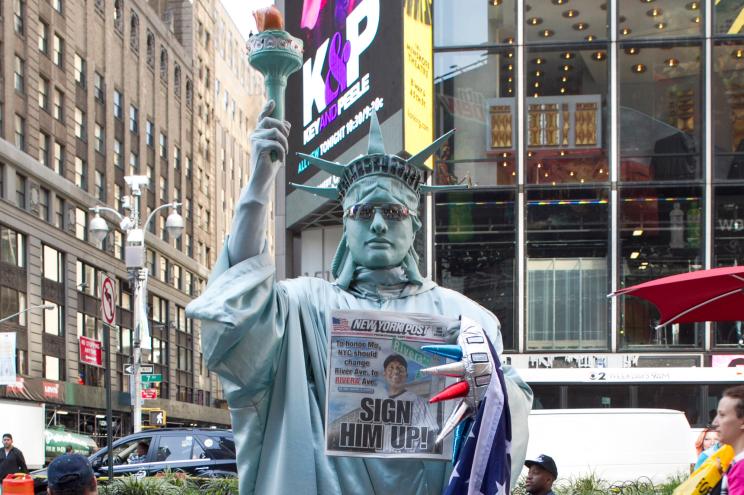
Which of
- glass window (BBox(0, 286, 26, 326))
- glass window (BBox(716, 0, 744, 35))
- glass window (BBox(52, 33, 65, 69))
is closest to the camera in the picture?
glass window (BBox(716, 0, 744, 35))

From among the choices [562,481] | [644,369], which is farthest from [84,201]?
[562,481]

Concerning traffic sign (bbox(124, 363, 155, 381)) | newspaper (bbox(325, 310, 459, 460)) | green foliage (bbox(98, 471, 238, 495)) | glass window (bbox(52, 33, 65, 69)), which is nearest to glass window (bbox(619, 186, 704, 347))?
traffic sign (bbox(124, 363, 155, 381))

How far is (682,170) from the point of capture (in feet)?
82.2

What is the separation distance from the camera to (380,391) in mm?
Result: 3250

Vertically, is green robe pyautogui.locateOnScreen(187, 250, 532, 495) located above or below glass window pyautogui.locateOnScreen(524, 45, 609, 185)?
below

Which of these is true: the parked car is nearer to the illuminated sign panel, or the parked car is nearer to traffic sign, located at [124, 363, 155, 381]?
traffic sign, located at [124, 363, 155, 381]

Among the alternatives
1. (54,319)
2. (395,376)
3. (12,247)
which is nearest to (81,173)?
(54,319)

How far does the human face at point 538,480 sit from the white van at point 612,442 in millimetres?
5758

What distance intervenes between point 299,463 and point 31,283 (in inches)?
1731

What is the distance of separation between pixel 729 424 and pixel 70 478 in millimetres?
2764

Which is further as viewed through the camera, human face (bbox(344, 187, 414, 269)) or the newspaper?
human face (bbox(344, 187, 414, 269))

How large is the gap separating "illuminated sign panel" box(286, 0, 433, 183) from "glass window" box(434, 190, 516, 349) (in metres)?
1.74

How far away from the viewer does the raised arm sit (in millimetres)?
3100

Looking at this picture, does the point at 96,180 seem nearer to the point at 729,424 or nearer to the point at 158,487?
the point at 158,487
